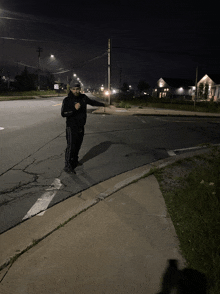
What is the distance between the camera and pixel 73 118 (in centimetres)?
484

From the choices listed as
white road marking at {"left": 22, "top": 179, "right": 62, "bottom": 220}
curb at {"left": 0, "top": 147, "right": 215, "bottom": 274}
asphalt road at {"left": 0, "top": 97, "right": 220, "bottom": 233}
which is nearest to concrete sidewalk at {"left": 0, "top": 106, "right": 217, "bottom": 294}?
curb at {"left": 0, "top": 147, "right": 215, "bottom": 274}

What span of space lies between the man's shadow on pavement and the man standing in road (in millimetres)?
871

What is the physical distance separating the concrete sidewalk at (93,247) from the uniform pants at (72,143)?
4.33 feet

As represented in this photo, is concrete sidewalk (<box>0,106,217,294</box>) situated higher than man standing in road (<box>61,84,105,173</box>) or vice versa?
man standing in road (<box>61,84,105,173</box>)

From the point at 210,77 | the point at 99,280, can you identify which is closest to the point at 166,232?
the point at 99,280

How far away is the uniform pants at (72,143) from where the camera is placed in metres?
4.89

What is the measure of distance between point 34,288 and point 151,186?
2.73 metres

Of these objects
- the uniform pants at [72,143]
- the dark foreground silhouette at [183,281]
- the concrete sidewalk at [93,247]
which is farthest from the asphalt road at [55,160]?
the dark foreground silhouette at [183,281]

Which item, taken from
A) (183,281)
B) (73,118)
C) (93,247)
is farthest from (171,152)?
(183,281)

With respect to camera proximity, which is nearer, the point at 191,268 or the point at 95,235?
the point at 191,268

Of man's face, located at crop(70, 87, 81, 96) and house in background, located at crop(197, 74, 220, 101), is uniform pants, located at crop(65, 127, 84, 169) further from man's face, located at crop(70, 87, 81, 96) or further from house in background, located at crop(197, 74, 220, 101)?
house in background, located at crop(197, 74, 220, 101)

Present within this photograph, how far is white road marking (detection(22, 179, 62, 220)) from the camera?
3482mm

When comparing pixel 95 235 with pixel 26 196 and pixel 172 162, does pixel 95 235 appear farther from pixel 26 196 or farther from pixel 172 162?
pixel 172 162

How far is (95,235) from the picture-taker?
2875 millimetres
